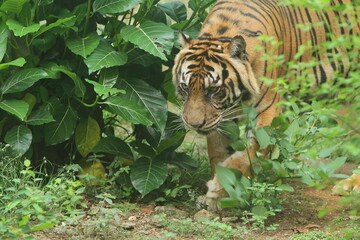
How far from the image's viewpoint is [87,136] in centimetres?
488

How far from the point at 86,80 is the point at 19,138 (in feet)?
2.46

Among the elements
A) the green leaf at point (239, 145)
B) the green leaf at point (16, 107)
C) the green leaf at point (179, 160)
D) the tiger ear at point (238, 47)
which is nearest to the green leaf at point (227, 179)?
the green leaf at point (239, 145)

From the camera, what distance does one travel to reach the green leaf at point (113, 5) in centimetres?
450

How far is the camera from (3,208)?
396 cm

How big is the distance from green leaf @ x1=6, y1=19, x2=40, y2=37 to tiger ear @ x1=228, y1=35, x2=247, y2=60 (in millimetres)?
1407

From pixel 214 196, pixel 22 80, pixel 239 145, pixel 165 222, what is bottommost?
pixel 165 222

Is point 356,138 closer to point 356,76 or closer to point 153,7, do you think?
point 356,76

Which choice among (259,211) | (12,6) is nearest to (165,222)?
(259,211)

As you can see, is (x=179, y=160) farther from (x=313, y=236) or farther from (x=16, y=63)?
(x=16, y=63)

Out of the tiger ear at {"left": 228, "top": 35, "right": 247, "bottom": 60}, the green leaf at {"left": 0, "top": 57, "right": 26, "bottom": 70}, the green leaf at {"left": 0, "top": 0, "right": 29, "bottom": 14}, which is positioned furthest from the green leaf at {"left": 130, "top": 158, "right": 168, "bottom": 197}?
the green leaf at {"left": 0, "top": 0, "right": 29, "bottom": 14}

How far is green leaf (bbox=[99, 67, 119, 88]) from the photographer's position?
4.54m

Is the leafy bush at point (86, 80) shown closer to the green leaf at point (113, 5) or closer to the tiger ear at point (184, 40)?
the green leaf at point (113, 5)

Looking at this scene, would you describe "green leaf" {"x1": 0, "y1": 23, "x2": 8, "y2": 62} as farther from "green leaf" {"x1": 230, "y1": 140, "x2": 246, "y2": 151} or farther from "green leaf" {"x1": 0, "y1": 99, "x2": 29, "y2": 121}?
"green leaf" {"x1": 230, "y1": 140, "x2": 246, "y2": 151}

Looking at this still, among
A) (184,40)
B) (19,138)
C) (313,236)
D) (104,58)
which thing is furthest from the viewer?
(184,40)
